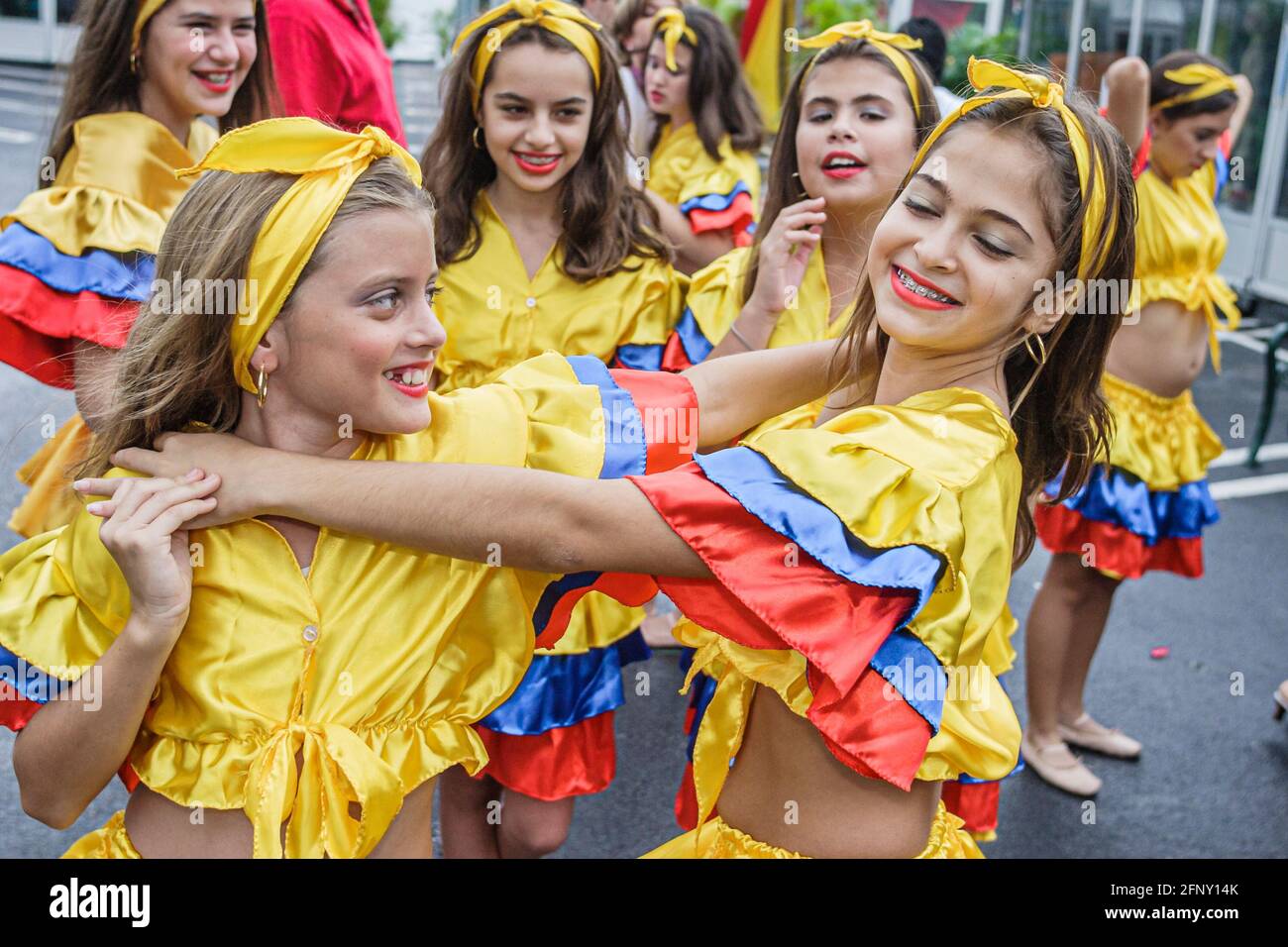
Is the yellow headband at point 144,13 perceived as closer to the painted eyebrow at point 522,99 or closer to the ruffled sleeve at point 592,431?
the painted eyebrow at point 522,99

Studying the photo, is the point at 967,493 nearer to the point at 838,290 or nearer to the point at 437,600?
the point at 437,600

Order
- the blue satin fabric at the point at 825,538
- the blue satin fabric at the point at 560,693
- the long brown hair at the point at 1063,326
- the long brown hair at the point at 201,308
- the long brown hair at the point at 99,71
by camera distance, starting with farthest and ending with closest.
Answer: the long brown hair at the point at 99,71, the blue satin fabric at the point at 560,693, the long brown hair at the point at 1063,326, the long brown hair at the point at 201,308, the blue satin fabric at the point at 825,538

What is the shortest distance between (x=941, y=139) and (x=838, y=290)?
3.43ft

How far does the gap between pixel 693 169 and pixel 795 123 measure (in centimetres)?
193

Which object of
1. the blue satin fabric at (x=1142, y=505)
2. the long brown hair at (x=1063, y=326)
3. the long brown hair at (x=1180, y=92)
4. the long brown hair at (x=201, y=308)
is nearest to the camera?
the long brown hair at (x=201, y=308)

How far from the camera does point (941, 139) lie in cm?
186

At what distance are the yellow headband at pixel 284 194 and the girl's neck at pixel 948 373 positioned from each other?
2.64ft

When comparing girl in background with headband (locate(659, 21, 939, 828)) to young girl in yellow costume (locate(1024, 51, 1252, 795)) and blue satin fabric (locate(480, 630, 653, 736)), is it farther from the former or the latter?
young girl in yellow costume (locate(1024, 51, 1252, 795))

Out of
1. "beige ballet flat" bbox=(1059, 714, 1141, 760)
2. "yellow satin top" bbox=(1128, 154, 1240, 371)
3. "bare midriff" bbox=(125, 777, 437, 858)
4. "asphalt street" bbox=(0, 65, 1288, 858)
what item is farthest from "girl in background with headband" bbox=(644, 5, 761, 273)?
"bare midriff" bbox=(125, 777, 437, 858)

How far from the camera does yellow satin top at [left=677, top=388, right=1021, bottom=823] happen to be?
1.59 metres

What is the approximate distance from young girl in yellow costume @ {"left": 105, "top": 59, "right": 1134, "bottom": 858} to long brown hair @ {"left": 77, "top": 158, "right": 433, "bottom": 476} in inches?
2.7

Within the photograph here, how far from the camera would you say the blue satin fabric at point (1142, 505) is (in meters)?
3.75

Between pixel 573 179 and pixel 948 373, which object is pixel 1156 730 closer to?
pixel 573 179

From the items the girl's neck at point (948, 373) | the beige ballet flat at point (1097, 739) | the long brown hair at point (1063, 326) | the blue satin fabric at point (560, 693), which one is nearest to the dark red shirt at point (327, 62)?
the blue satin fabric at point (560, 693)
